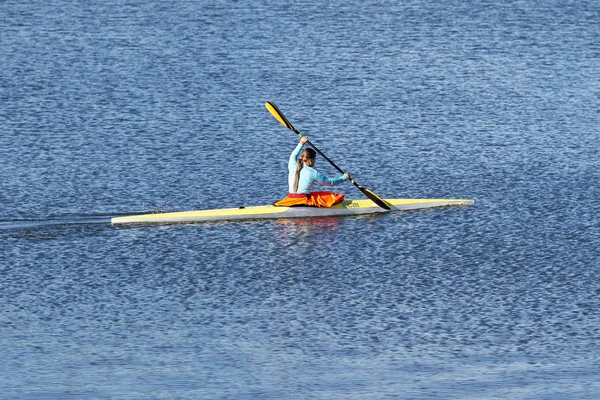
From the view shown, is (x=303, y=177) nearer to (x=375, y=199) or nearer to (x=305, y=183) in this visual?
(x=305, y=183)

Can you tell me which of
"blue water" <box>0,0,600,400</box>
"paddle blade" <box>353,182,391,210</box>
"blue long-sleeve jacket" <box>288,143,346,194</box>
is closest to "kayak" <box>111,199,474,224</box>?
"paddle blade" <box>353,182,391,210</box>

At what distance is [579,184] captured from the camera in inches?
1147

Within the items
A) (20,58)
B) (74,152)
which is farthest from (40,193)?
(20,58)

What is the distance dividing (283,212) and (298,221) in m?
0.34

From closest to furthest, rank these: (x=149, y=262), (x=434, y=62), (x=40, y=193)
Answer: (x=149, y=262)
(x=40, y=193)
(x=434, y=62)

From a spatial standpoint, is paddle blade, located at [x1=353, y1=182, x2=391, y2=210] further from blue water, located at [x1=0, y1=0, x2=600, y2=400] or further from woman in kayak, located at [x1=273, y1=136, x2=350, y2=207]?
woman in kayak, located at [x1=273, y1=136, x2=350, y2=207]

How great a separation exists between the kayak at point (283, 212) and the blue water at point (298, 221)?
0.28 meters

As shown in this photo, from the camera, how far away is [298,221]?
26.4 meters

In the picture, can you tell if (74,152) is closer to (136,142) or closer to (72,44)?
(136,142)

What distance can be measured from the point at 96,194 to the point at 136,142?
5.26m

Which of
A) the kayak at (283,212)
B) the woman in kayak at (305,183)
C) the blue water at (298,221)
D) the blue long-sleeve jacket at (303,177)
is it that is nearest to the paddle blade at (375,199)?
the kayak at (283,212)

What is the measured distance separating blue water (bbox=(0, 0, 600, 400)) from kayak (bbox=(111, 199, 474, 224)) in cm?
28

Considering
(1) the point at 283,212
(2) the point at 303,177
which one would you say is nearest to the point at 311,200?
(2) the point at 303,177

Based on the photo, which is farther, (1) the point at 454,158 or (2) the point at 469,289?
(1) the point at 454,158
